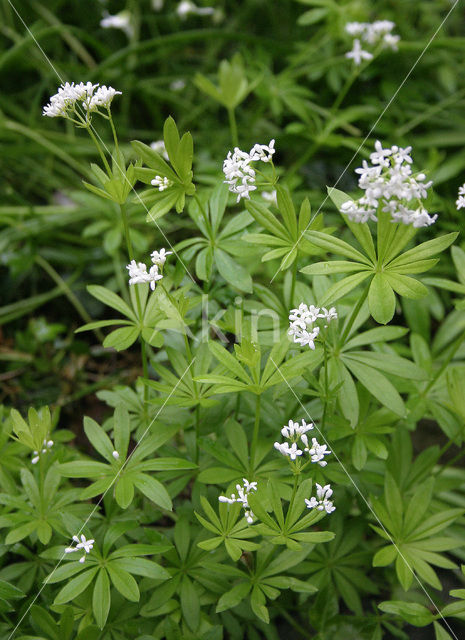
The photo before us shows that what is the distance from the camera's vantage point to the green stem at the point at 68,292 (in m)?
2.47

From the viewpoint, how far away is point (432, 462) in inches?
63.9

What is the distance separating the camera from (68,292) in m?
2.48

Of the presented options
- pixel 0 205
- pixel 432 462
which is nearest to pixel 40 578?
pixel 432 462

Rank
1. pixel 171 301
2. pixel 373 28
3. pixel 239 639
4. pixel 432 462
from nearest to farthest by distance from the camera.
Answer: pixel 171 301 < pixel 239 639 < pixel 432 462 < pixel 373 28

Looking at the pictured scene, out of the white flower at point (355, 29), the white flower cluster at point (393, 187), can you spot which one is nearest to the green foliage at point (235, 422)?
the white flower cluster at point (393, 187)

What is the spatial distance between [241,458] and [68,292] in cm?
133

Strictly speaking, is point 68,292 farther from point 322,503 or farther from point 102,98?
point 322,503

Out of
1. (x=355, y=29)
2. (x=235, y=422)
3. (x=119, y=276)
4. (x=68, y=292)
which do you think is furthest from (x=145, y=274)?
(x=355, y=29)

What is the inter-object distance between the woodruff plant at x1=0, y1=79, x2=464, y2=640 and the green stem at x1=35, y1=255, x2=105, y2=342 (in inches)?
34.4

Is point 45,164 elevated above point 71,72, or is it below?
below

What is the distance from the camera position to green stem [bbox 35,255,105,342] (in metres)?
2.47

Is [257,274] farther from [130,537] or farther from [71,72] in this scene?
[71,72]

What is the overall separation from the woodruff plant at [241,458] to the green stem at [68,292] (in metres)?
0.87

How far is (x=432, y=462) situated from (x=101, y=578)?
928 mm
